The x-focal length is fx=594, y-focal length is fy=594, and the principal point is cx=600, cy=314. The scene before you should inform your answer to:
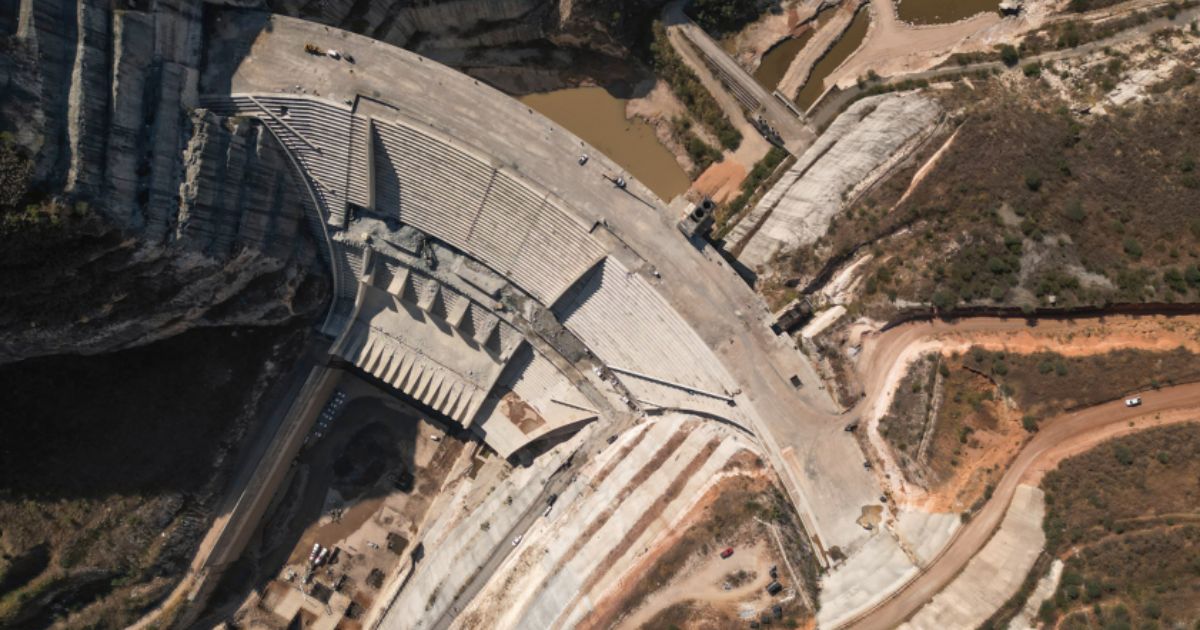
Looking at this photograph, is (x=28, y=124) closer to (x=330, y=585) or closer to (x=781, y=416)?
(x=330, y=585)

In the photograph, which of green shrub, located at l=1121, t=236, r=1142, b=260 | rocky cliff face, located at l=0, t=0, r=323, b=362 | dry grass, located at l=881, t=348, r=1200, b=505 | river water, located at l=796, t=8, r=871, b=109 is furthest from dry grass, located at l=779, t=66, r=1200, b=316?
rocky cliff face, located at l=0, t=0, r=323, b=362

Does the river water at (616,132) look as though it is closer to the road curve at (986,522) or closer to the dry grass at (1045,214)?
the dry grass at (1045,214)

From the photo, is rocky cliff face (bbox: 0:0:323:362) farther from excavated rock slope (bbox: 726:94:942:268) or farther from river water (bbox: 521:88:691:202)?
excavated rock slope (bbox: 726:94:942:268)

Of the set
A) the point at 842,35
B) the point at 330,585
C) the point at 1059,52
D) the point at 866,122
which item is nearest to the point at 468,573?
the point at 330,585

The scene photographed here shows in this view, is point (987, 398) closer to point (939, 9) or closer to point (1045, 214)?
point (1045, 214)

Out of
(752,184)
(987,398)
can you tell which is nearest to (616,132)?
(752,184)

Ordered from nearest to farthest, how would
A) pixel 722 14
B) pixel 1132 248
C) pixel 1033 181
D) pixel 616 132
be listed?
pixel 1132 248 < pixel 1033 181 < pixel 722 14 < pixel 616 132
